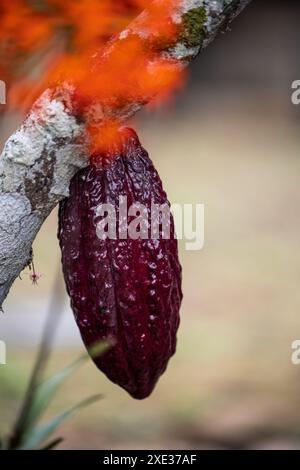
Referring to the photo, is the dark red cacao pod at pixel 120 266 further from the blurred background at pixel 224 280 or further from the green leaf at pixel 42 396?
the blurred background at pixel 224 280

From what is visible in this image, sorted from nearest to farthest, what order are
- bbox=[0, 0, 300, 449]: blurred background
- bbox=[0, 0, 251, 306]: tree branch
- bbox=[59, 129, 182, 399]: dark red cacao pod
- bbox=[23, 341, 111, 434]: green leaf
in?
bbox=[0, 0, 251, 306]: tree branch, bbox=[59, 129, 182, 399]: dark red cacao pod, bbox=[23, 341, 111, 434]: green leaf, bbox=[0, 0, 300, 449]: blurred background

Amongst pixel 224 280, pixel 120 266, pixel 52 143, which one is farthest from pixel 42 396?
pixel 224 280

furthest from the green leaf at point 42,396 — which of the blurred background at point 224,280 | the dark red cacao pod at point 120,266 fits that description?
the blurred background at point 224,280

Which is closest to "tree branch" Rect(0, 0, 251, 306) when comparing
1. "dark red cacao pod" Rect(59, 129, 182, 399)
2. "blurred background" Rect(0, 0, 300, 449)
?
"dark red cacao pod" Rect(59, 129, 182, 399)

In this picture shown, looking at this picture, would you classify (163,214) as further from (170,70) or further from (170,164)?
(170,164)

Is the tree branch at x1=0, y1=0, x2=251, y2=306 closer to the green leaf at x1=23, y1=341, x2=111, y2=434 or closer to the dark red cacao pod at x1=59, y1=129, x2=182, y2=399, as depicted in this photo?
the dark red cacao pod at x1=59, y1=129, x2=182, y2=399

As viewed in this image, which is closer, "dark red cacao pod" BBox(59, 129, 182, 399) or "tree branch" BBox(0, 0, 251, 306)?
"tree branch" BBox(0, 0, 251, 306)

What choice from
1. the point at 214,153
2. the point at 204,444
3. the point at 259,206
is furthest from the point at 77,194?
the point at 214,153

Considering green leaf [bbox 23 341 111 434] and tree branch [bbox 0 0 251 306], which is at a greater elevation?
tree branch [bbox 0 0 251 306]
